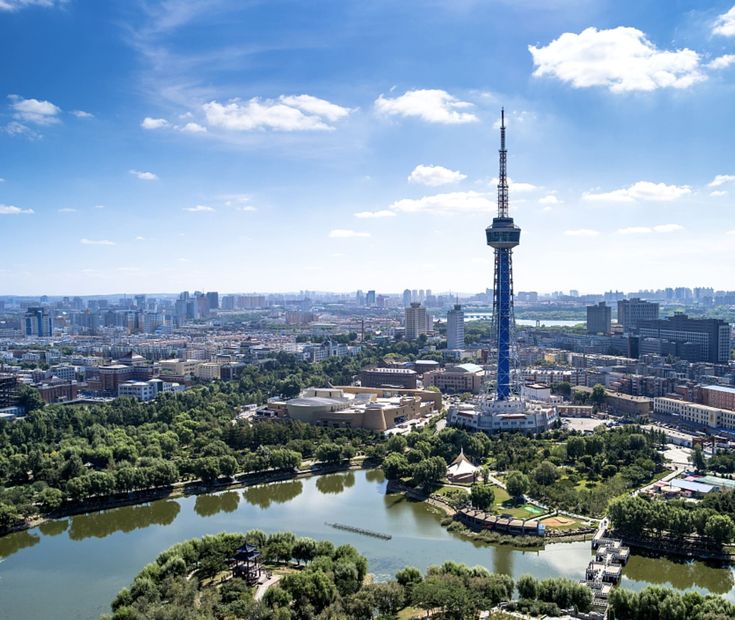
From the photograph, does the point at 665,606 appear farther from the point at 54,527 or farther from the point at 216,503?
the point at 54,527

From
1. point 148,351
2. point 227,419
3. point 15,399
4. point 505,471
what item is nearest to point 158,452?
point 227,419

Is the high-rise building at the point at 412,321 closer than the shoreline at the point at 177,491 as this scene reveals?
No

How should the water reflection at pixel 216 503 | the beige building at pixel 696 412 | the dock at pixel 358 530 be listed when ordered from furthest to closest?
the beige building at pixel 696 412 < the water reflection at pixel 216 503 < the dock at pixel 358 530

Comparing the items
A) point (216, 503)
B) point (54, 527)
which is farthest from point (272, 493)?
point (54, 527)

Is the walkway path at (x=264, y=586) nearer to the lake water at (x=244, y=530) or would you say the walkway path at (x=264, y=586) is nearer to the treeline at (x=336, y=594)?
the treeline at (x=336, y=594)

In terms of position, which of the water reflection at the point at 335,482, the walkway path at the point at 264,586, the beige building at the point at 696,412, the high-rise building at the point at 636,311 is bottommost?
the water reflection at the point at 335,482

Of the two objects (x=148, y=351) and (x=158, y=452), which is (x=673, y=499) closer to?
(x=158, y=452)

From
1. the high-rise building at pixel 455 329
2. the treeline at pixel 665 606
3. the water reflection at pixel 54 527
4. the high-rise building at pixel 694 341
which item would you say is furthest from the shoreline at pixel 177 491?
the high-rise building at pixel 455 329
